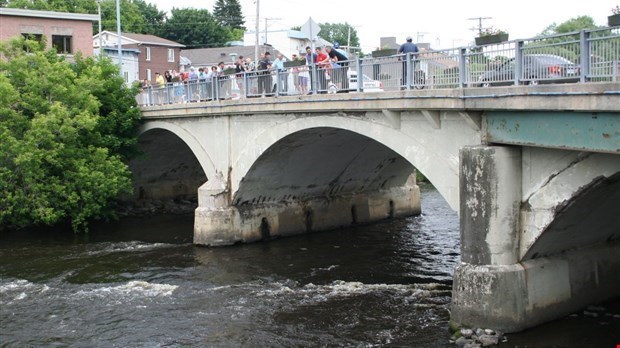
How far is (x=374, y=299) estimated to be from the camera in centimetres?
1648

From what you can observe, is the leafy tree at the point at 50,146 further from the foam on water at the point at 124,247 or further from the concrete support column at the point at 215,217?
the concrete support column at the point at 215,217

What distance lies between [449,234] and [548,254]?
11.3 m

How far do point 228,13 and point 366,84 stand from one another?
76.4 meters

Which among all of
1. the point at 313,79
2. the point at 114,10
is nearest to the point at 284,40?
the point at 114,10

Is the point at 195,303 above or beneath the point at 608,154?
beneath

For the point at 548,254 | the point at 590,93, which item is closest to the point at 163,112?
the point at 548,254

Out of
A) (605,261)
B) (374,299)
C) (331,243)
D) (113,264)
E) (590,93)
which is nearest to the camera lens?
(590,93)

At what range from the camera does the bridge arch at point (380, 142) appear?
1503 centimetres

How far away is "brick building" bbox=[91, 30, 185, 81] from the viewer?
199ft

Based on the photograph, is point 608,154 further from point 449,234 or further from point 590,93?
point 449,234

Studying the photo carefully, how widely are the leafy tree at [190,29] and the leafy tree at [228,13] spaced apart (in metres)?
9.46

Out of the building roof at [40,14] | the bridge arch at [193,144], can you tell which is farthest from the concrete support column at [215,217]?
the building roof at [40,14]

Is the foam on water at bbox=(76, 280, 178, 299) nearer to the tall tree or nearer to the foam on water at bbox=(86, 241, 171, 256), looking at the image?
the foam on water at bbox=(86, 241, 171, 256)

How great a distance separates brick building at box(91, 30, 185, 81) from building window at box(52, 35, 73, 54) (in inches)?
701
